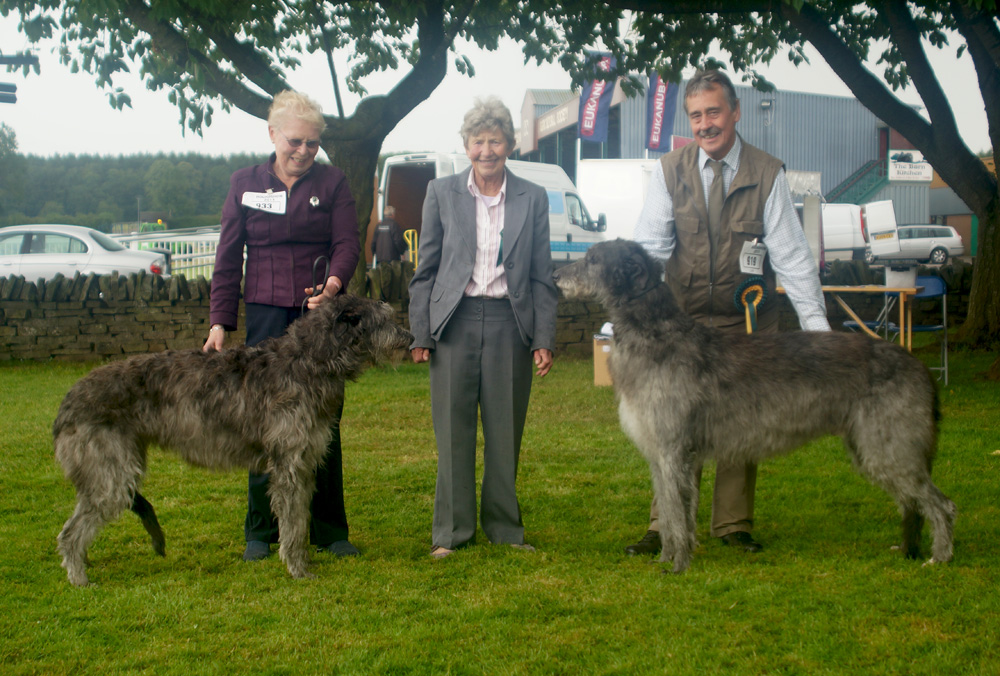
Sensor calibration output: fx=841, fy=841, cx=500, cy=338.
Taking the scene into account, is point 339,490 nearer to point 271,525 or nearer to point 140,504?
point 271,525

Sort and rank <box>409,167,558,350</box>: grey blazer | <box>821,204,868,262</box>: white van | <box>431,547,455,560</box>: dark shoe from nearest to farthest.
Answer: <box>409,167,558,350</box>: grey blazer < <box>431,547,455,560</box>: dark shoe < <box>821,204,868,262</box>: white van

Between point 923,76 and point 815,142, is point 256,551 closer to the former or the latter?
point 923,76

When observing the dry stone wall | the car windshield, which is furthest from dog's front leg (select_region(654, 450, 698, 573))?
the car windshield

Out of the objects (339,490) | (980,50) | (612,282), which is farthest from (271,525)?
(980,50)

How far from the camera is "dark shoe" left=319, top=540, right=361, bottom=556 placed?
187 inches

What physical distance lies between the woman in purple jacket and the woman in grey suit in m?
0.52

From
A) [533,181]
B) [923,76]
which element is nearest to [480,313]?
[923,76]

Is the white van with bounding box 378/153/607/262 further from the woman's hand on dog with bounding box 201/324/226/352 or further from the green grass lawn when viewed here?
the woman's hand on dog with bounding box 201/324/226/352

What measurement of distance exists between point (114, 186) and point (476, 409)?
187 feet

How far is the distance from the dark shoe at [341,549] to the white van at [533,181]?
1289cm

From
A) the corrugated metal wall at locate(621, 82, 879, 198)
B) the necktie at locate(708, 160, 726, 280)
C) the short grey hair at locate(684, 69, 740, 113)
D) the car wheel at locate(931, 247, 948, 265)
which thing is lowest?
the necktie at locate(708, 160, 726, 280)

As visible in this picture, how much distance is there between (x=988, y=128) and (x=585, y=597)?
9.70 metres

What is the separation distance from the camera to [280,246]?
4625mm

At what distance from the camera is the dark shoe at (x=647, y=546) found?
4703 millimetres
